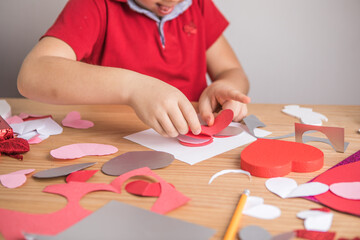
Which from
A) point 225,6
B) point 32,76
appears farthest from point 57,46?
point 225,6

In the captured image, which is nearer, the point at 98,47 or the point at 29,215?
the point at 29,215

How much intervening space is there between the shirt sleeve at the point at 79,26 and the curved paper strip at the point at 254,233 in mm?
640

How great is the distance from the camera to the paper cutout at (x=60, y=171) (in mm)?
482

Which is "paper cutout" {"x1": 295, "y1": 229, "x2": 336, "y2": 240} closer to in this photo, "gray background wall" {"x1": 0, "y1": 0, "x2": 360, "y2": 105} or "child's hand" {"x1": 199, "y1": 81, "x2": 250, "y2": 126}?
"child's hand" {"x1": 199, "y1": 81, "x2": 250, "y2": 126}

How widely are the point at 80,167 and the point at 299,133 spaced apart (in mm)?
353

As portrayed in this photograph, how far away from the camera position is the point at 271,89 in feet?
5.20

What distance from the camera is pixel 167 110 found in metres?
0.59

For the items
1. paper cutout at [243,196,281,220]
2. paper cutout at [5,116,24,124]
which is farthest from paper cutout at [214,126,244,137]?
paper cutout at [5,116,24,124]

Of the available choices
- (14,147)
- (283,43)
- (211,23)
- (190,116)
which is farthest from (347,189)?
(283,43)

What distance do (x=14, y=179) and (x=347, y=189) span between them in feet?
1.36

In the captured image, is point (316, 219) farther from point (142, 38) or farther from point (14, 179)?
point (142, 38)

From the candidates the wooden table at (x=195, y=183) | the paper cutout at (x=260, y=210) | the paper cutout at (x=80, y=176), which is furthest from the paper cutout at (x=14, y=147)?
the paper cutout at (x=260, y=210)

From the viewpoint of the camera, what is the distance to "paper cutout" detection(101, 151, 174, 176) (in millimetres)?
503

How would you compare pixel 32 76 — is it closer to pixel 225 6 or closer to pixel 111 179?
pixel 111 179
